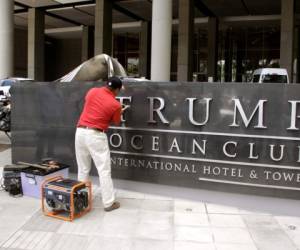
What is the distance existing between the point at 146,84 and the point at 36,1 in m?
26.6

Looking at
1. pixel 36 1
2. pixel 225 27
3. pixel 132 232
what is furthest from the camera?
pixel 225 27

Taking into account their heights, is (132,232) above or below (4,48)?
below

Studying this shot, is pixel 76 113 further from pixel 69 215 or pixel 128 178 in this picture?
pixel 69 215

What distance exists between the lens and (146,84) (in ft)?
22.4

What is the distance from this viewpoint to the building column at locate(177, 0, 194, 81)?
86.3 feet

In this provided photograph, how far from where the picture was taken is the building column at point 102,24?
29.2 meters

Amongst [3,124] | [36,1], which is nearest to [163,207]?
[3,124]

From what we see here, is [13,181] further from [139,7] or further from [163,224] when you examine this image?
[139,7]

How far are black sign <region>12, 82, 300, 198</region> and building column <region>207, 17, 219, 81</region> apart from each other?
24.7 metres

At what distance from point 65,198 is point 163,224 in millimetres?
1342

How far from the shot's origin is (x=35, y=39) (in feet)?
109

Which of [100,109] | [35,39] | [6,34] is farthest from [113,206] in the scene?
[35,39]

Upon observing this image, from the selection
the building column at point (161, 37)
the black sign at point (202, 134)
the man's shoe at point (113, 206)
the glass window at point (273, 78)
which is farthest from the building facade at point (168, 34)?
the man's shoe at point (113, 206)

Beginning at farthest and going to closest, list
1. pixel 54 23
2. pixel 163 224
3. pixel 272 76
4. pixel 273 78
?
1. pixel 54 23
2. pixel 272 76
3. pixel 273 78
4. pixel 163 224
